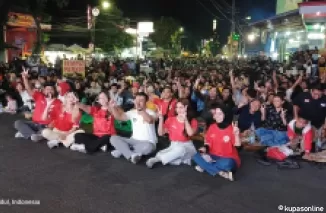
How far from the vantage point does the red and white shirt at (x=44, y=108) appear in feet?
24.6

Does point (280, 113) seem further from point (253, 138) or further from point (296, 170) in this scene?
point (296, 170)

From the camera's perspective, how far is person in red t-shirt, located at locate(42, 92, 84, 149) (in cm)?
699

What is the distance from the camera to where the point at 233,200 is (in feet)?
15.2

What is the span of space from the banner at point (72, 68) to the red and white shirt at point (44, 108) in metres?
5.01

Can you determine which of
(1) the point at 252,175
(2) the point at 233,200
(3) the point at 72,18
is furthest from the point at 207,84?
(3) the point at 72,18

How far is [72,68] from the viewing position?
13.1 metres

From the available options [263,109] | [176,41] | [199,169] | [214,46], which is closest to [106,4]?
[176,41]

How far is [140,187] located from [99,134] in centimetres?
210

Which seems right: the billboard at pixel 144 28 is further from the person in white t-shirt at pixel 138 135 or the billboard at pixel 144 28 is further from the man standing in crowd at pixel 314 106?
the person in white t-shirt at pixel 138 135

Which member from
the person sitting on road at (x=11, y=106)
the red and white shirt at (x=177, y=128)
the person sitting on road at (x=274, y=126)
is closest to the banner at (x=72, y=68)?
the person sitting on road at (x=11, y=106)

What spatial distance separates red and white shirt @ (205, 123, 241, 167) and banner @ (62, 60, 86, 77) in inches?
339

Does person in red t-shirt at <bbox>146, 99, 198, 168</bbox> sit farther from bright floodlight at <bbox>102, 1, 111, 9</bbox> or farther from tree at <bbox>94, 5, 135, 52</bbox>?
tree at <bbox>94, 5, 135, 52</bbox>

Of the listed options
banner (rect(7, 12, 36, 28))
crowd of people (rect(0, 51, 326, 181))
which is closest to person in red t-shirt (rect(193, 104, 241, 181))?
crowd of people (rect(0, 51, 326, 181))

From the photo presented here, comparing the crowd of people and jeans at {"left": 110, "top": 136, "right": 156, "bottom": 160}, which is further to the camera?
jeans at {"left": 110, "top": 136, "right": 156, "bottom": 160}
